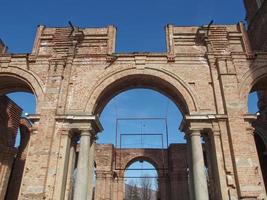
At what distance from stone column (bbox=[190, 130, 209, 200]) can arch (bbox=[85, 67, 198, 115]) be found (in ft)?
3.46

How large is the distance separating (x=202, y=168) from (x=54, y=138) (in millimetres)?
5251

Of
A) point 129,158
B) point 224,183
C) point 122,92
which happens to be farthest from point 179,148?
point 224,183

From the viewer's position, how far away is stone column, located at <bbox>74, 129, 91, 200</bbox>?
8.85 meters

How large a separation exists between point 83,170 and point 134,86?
4351mm

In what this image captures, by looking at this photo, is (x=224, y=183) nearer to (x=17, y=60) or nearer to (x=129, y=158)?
(x=17, y=60)

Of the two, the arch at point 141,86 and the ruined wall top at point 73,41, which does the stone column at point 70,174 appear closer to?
the arch at point 141,86

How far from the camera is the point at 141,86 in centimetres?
1177

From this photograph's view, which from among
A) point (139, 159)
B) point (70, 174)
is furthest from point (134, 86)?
point (139, 159)

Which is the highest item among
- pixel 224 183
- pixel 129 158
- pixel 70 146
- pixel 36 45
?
pixel 36 45

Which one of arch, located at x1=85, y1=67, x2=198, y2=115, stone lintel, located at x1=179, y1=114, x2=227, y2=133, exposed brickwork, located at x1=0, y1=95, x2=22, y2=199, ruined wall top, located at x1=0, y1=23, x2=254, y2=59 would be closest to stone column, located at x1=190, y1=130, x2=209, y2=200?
stone lintel, located at x1=179, y1=114, x2=227, y2=133

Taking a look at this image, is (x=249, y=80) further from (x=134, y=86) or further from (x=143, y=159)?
(x=143, y=159)

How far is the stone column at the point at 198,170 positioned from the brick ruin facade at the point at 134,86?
3 centimetres

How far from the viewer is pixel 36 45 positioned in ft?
37.4

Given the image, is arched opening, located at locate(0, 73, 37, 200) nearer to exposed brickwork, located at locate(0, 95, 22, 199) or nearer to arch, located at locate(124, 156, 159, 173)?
exposed brickwork, located at locate(0, 95, 22, 199)
